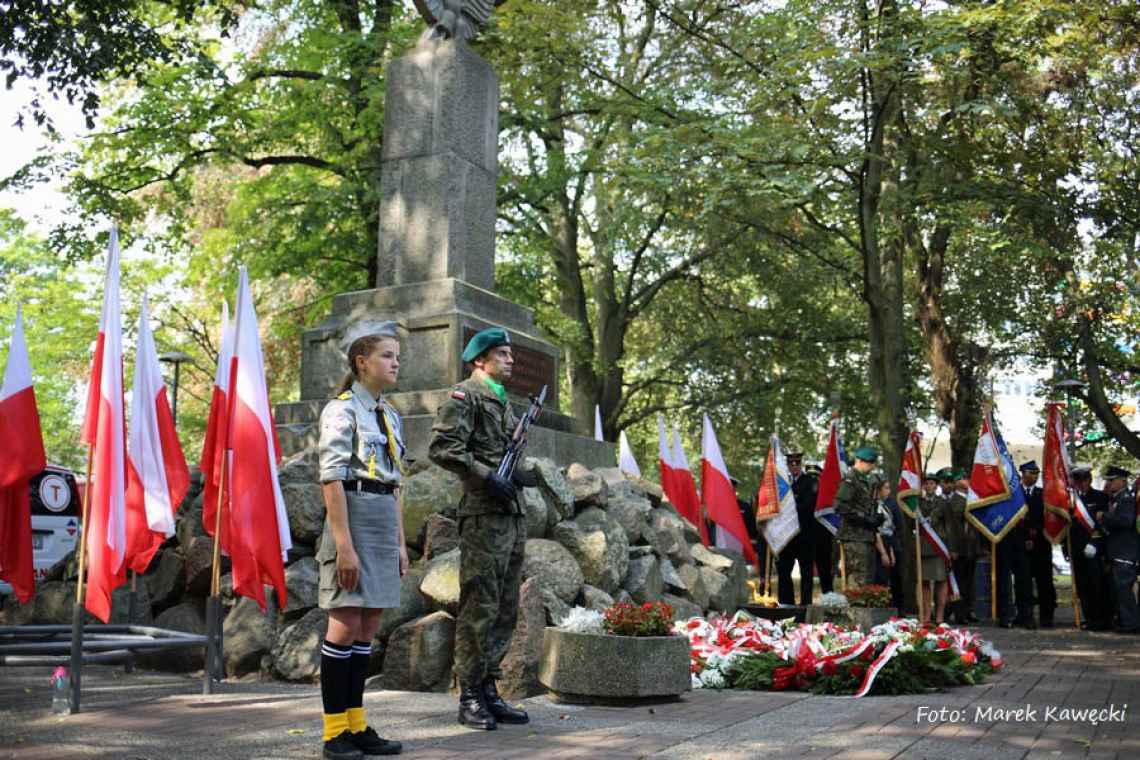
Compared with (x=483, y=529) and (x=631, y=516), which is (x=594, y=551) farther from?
(x=483, y=529)

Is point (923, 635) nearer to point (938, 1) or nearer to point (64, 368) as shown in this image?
point (938, 1)

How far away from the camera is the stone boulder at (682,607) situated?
384 inches

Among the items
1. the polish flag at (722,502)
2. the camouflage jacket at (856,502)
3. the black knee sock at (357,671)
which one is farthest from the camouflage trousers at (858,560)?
the black knee sock at (357,671)

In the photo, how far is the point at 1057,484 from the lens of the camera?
14.5 m

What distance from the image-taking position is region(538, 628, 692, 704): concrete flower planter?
21.8ft

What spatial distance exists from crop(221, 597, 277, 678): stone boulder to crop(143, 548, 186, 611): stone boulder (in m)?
1.10

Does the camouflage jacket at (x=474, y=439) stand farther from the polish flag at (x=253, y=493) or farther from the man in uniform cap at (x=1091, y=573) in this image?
the man in uniform cap at (x=1091, y=573)

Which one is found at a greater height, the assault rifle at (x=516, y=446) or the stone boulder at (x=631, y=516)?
the assault rifle at (x=516, y=446)

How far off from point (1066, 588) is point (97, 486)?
25.4 meters

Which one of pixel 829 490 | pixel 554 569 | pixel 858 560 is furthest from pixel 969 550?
pixel 554 569

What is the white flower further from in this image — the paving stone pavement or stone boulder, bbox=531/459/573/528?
stone boulder, bbox=531/459/573/528

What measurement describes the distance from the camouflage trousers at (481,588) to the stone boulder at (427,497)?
91.2 inches

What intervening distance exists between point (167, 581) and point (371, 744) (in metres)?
4.76

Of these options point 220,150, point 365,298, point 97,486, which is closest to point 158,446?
point 97,486
